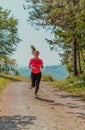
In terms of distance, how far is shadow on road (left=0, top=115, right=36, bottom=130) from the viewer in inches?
456

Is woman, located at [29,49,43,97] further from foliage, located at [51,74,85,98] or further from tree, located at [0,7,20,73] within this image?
tree, located at [0,7,20,73]

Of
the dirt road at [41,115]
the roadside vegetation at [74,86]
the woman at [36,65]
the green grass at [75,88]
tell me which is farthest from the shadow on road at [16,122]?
the green grass at [75,88]

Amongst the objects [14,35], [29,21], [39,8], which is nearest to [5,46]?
[14,35]

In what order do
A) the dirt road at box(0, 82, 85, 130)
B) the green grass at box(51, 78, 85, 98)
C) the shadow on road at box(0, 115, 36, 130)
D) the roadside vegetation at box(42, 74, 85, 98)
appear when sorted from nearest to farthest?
the shadow on road at box(0, 115, 36, 130) → the dirt road at box(0, 82, 85, 130) → the green grass at box(51, 78, 85, 98) → the roadside vegetation at box(42, 74, 85, 98)

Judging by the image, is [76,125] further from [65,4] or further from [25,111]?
Answer: [65,4]

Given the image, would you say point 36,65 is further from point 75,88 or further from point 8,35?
point 8,35

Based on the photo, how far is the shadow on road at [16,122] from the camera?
38.0 feet

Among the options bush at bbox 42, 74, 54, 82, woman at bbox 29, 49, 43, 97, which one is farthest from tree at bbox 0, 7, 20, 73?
woman at bbox 29, 49, 43, 97

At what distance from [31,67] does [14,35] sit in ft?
169

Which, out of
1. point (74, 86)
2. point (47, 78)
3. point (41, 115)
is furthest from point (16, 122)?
point (47, 78)

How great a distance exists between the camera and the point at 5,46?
7056 centimetres

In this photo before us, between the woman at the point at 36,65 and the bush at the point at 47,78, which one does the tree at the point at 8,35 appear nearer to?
the bush at the point at 47,78

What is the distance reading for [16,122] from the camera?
1234 cm

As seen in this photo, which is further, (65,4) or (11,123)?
(65,4)
